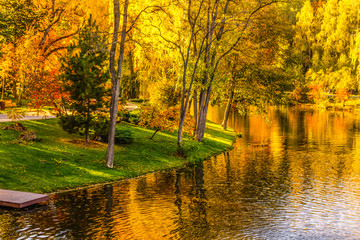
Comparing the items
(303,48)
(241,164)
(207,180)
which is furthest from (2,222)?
(303,48)

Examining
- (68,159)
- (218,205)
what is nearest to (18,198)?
(68,159)

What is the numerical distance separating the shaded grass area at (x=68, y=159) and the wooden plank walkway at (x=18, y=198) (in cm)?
134

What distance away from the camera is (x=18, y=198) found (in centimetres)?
1872

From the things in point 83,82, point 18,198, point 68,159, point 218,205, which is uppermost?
point 83,82

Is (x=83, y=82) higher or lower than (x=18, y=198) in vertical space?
higher

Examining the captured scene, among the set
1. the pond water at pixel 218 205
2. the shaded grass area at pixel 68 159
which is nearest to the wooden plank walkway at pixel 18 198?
the pond water at pixel 218 205

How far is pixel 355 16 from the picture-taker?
96.6 m

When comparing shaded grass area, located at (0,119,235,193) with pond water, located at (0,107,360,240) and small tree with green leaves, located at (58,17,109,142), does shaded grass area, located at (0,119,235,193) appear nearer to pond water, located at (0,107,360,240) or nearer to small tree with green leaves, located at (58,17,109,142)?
pond water, located at (0,107,360,240)

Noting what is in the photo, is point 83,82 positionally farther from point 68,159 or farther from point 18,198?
point 18,198

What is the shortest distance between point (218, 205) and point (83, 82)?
13275mm

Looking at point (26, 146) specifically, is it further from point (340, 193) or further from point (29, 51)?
point (340, 193)

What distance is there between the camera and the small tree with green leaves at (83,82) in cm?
2823

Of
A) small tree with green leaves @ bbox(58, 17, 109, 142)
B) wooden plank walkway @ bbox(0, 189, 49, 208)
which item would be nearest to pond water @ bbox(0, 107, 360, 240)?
wooden plank walkway @ bbox(0, 189, 49, 208)

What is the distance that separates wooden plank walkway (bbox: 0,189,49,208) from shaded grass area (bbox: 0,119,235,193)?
1.34 m
